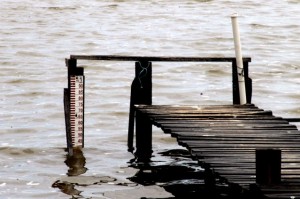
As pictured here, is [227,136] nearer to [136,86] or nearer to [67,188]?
[67,188]

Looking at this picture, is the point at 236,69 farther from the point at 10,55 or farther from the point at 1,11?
the point at 1,11

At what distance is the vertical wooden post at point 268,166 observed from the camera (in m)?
9.53

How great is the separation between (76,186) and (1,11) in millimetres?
25144

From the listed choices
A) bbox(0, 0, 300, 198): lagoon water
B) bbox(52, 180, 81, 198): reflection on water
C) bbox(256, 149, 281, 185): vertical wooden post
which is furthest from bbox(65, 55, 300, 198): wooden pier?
bbox(52, 180, 81, 198): reflection on water

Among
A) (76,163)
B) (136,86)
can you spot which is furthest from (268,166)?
(76,163)

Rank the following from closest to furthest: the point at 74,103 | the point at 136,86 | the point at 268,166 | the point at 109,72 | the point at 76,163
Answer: the point at 268,166
the point at 136,86
the point at 74,103
the point at 76,163
the point at 109,72

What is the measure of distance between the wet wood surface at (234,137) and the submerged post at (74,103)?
974mm

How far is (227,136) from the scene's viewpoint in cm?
1263

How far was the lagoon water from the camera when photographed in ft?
51.1

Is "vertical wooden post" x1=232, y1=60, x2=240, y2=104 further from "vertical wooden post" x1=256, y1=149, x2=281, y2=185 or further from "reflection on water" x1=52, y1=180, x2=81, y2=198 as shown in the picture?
"vertical wooden post" x1=256, y1=149, x2=281, y2=185

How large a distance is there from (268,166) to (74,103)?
6.23 m

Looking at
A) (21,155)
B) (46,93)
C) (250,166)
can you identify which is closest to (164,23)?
(46,93)

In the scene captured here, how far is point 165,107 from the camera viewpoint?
1455cm

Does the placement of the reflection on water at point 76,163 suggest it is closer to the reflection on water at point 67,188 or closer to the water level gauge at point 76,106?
the water level gauge at point 76,106
